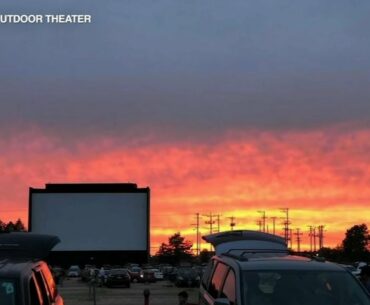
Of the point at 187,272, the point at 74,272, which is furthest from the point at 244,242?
the point at 74,272

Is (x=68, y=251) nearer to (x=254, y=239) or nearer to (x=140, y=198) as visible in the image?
(x=140, y=198)

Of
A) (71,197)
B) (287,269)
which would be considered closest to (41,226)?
(71,197)

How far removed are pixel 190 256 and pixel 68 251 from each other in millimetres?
123600

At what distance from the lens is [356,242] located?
481 ft

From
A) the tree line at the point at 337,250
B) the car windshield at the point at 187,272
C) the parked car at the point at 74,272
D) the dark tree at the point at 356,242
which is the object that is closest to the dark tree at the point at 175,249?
the tree line at the point at 337,250

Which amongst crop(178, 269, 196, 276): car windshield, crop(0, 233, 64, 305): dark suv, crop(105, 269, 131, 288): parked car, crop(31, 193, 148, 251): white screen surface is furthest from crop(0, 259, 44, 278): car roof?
crop(31, 193, 148, 251): white screen surface

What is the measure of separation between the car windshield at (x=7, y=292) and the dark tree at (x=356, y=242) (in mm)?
130197

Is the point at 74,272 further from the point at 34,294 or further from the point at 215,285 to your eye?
the point at 34,294

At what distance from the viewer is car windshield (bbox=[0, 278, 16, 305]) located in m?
6.31

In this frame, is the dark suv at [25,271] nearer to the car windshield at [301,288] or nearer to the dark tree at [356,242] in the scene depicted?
the car windshield at [301,288]

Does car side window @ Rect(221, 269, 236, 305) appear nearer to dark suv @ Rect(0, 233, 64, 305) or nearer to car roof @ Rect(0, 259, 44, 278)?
dark suv @ Rect(0, 233, 64, 305)

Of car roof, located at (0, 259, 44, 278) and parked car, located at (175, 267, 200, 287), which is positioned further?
parked car, located at (175, 267, 200, 287)

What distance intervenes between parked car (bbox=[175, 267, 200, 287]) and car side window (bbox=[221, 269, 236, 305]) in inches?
1320

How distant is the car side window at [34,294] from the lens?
22.3 feet
